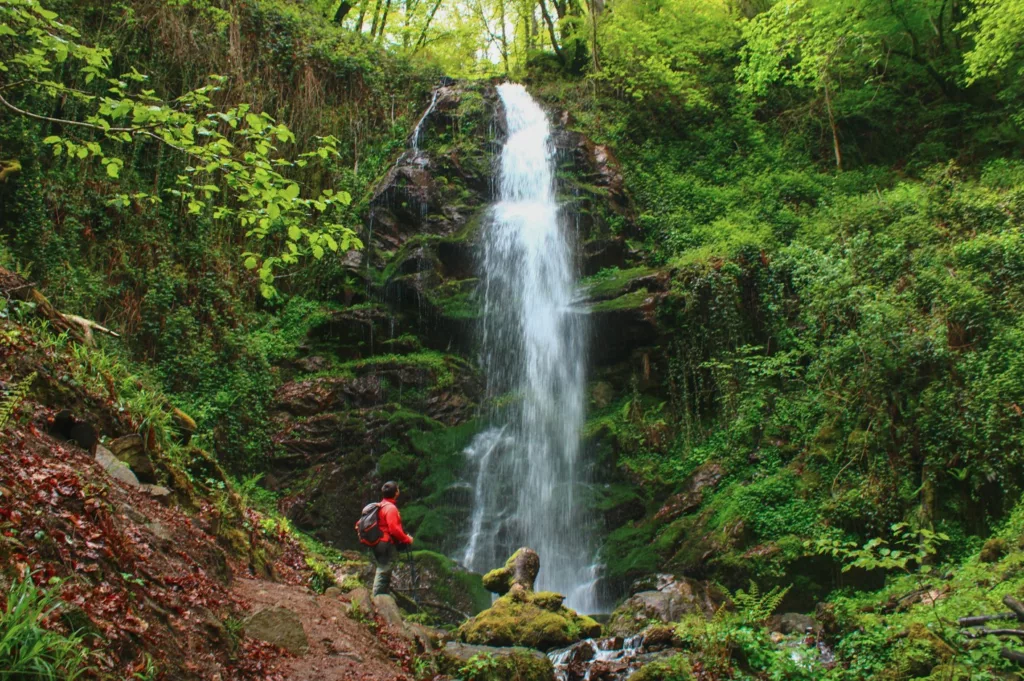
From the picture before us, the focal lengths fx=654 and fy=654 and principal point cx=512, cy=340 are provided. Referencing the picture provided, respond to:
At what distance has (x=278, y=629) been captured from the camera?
4273mm

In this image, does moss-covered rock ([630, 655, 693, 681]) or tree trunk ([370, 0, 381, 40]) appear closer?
moss-covered rock ([630, 655, 693, 681])

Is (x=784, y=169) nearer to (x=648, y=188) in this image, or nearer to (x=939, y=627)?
(x=648, y=188)

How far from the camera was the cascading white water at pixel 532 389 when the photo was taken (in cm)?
1040

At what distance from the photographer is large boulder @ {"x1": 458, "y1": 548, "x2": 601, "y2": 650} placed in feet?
22.2

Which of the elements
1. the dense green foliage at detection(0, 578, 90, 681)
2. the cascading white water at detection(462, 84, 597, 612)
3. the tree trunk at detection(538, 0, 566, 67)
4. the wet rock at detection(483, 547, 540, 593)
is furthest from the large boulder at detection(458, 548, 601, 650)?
the tree trunk at detection(538, 0, 566, 67)

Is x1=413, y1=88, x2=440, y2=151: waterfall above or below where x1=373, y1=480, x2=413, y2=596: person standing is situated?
above

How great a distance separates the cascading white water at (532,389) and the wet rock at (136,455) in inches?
239

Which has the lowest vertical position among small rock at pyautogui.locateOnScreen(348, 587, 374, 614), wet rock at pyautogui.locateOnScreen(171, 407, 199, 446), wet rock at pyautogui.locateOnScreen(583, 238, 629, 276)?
small rock at pyautogui.locateOnScreen(348, 587, 374, 614)

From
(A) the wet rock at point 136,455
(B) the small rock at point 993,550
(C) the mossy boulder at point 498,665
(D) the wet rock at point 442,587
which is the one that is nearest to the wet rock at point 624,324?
(D) the wet rock at point 442,587

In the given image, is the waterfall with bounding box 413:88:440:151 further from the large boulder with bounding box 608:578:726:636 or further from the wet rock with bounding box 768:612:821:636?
the wet rock with bounding box 768:612:821:636

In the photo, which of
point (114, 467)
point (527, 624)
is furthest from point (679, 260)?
point (114, 467)

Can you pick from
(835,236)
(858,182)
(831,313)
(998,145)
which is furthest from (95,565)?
(998,145)

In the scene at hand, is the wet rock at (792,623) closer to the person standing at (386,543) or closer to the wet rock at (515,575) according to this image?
the wet rock at (515,575)

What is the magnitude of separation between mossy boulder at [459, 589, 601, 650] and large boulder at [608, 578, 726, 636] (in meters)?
0.45
